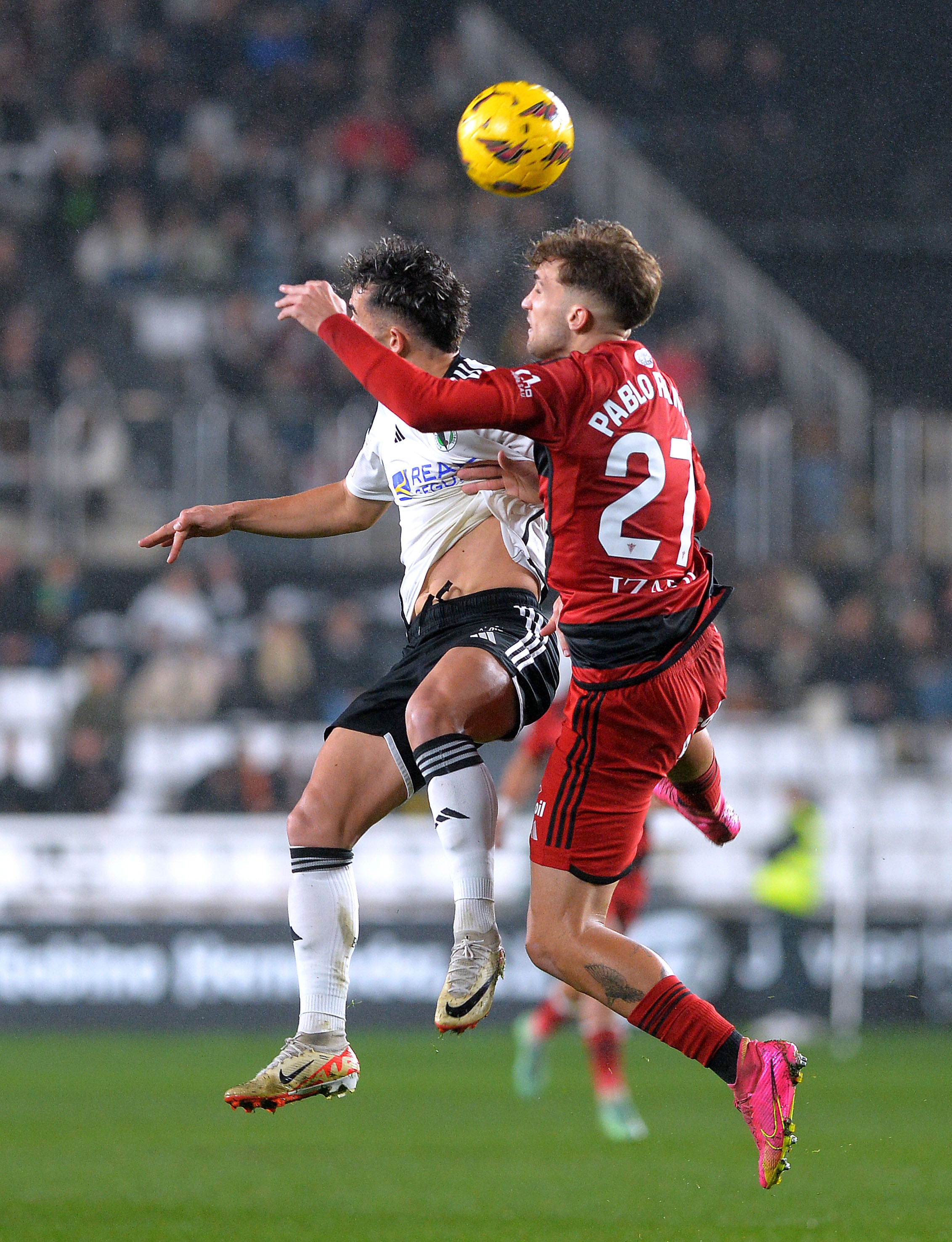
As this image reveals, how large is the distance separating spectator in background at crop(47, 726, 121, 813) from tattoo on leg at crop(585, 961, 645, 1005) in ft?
27.6

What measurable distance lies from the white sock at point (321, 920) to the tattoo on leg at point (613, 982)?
76 cm

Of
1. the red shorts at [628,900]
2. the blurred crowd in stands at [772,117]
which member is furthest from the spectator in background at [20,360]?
the red shorts at [628,900]

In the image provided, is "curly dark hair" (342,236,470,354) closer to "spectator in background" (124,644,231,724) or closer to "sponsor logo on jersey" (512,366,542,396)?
"sponsor logo on jersey" (512,366,542,396)

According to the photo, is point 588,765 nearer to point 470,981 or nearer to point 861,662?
point 470,981

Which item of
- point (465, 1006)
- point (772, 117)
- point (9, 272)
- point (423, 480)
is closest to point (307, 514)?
point (423, 480)

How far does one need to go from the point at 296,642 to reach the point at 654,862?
3153mm

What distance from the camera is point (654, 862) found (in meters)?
12.4

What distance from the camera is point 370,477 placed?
17.0 ft

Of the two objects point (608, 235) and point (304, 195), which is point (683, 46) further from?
point (608, 235)

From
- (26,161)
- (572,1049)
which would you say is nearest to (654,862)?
(572,1049)

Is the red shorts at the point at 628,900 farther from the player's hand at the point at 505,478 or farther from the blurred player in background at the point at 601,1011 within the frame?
the player's hand at the point at 505,478

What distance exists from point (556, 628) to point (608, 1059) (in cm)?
456

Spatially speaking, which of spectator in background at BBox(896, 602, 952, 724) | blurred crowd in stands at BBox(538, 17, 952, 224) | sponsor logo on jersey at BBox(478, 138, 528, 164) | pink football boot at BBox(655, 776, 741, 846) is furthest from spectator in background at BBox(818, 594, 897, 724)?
sponsor logo on jersey at BBox(478, 138, 528, 164)

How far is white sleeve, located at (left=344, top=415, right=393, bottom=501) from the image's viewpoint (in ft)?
17.0
